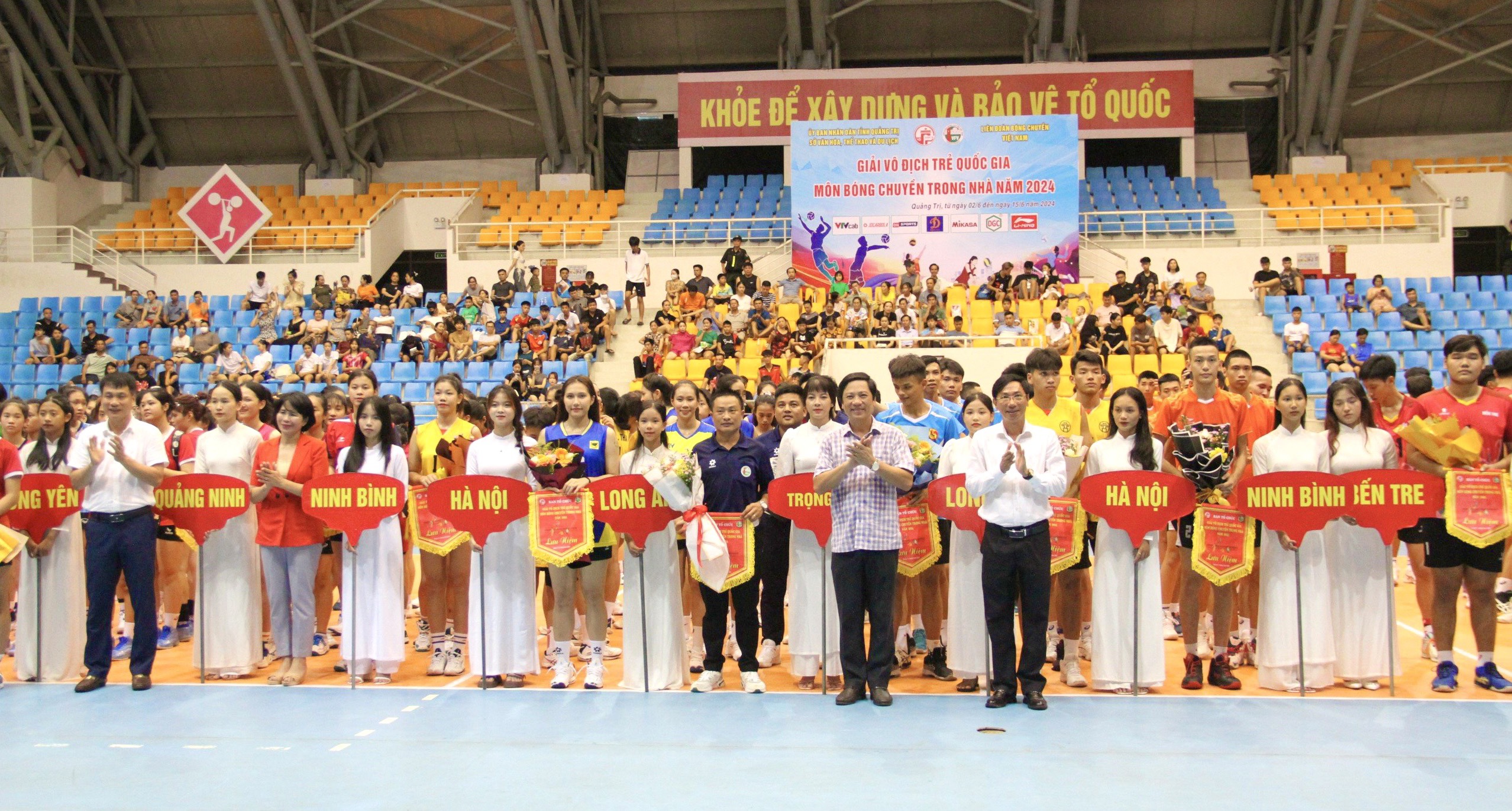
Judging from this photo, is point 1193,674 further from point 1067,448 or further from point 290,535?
point 290,535

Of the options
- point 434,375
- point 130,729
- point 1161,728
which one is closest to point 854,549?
point 1161,728

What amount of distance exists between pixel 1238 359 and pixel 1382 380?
866 mm

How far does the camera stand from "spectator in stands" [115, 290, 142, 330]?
20.0 metres

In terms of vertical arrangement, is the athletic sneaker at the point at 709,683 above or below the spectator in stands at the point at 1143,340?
below

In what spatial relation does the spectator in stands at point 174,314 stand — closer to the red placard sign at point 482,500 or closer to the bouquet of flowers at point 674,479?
the red placard sign at point 482,500

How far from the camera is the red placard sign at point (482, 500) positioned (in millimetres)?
6508

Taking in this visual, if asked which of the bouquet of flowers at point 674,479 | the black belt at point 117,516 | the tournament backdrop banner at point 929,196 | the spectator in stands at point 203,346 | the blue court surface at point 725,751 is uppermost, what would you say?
the tournament backdrop banner at point 929,196

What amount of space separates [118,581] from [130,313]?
49.4 ft

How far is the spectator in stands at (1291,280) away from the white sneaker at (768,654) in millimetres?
14154

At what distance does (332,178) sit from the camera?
82.6 feet

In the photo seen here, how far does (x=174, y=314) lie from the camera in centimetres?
1992

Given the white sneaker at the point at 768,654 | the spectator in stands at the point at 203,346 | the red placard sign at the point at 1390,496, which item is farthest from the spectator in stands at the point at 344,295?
the red placard sign at the point at 1390,496

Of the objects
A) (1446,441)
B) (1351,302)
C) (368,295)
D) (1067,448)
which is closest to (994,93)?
(1351,302)

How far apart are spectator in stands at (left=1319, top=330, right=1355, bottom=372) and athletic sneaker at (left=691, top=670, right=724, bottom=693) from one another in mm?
11863
